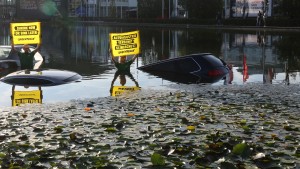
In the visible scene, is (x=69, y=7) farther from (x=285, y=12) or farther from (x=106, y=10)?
(x=285, y=12)

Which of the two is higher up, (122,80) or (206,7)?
(206,7)

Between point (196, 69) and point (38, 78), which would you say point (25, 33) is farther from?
point (196, 69)

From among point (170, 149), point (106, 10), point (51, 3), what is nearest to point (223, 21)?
point (170, 149)

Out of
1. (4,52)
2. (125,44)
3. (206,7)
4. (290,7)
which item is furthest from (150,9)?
(125,44)

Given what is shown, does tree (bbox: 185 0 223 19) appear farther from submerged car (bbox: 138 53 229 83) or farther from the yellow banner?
the yellow banner

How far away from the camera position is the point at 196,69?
1852 centimetres

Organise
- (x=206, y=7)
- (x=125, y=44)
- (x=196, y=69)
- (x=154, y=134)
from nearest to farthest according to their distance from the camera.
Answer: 1. (x=154, y=134)
2. (x=196, y=69)
3. (x=125, y=44)
4. (x=206, y=7)

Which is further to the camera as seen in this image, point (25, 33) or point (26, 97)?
point (25, 33)

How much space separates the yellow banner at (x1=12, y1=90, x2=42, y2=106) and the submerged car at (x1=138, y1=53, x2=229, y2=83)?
18.5ft

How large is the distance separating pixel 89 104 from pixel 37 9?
145m

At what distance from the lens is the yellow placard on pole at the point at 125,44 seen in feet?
64.4

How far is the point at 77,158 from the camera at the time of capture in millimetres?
7422

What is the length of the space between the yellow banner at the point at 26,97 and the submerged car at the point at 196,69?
5.63 m

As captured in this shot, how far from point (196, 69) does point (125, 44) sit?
3.36 m
